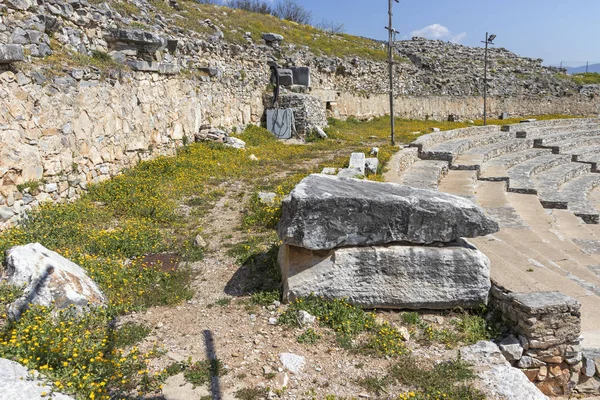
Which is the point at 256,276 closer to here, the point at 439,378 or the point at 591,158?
the point at 439,378

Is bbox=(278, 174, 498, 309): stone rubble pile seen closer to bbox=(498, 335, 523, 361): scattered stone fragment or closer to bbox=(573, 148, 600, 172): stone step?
bbox=(498, 335, 523, 361): scattered stone fragment

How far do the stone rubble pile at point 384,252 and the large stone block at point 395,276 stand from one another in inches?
0.5

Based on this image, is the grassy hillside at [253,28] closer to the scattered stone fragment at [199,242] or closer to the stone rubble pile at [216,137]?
the stone rubble pile at [216,137]

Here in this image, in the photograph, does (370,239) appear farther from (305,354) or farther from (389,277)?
(305,354)

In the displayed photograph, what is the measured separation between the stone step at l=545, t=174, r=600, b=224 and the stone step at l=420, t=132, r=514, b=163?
10.9 ft

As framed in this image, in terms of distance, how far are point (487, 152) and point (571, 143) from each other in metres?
6.41

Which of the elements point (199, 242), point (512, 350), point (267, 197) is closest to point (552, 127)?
point (267, 197)

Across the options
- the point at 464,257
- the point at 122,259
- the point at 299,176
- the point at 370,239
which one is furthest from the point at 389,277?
the point at 299,176

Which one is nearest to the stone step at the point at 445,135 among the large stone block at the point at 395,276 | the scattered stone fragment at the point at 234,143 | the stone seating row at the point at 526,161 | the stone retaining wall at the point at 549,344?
the stone seating row at the point at 526,161

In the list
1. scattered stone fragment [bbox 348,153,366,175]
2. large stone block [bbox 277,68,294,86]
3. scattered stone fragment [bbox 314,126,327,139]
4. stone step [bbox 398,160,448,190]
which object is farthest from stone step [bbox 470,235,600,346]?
large stone block [bbox 277,68,294,86]

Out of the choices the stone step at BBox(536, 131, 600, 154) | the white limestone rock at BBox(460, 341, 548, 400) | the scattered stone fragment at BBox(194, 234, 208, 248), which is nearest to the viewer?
the white limestone rock at BBox(460, 341, 548, 400)

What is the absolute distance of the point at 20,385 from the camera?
3.22 m

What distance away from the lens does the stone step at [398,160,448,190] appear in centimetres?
1055

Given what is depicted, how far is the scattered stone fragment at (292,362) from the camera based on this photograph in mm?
4223
